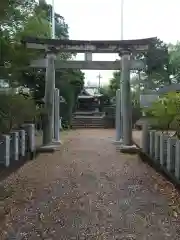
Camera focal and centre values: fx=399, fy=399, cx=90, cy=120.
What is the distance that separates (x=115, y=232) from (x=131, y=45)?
10787 mm

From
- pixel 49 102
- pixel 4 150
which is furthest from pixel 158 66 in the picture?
pixel 4 150

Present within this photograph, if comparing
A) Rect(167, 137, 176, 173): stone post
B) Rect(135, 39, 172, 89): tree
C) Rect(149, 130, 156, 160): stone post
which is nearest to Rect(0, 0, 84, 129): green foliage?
Rect(167, 137, 176, 173): stone post

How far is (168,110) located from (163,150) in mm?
1160

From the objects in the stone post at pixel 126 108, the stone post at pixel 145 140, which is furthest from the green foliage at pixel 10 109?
the stone post at pixel 126 108

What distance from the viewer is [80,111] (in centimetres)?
4319

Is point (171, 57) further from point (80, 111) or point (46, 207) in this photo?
point (46, 207)

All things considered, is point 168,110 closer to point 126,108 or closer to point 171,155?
point 171,155

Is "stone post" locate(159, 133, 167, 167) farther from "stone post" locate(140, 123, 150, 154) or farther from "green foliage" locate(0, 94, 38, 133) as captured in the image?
"green foliage" locate(0, 94, 38, 133)

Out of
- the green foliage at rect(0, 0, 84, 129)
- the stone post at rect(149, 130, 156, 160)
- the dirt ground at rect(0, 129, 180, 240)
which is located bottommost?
the dirt ground at rect(0, 129, 180, 240)

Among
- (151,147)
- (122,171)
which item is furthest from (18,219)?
(151,147)

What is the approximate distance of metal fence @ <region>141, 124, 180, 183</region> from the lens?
7406 mm

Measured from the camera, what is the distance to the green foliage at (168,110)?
8.43 meters

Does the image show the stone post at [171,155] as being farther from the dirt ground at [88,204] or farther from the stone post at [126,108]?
the stone post at [126,108]

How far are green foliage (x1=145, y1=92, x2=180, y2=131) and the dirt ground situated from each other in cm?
120
